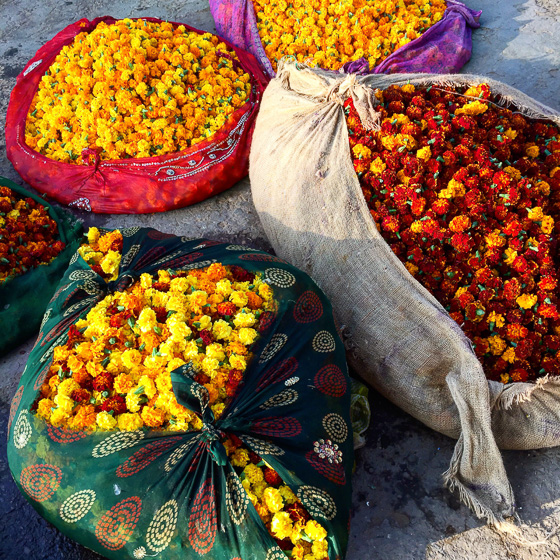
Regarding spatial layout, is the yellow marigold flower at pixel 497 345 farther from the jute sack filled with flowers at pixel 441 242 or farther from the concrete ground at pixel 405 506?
the concrete ground at pixel 405 506

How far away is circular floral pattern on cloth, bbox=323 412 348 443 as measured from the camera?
187cm

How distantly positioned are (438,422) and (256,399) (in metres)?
0.86

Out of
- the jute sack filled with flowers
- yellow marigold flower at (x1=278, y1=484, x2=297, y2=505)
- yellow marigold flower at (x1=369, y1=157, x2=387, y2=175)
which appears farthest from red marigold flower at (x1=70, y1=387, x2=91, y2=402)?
yellow marigold flower at (x1=369, y1=157, x2=387, y2=175)

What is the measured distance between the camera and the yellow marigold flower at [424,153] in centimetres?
237

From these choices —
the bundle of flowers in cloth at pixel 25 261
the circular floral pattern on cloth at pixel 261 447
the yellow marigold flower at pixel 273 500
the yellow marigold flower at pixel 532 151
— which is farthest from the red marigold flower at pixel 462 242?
the bundle of flowers in cloth at pixel 25 261

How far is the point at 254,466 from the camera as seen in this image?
1.71 metres

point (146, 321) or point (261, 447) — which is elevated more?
point (146, 321)

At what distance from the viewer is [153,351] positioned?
1.90 meters

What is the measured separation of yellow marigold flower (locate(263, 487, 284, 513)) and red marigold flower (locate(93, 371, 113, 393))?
68cm

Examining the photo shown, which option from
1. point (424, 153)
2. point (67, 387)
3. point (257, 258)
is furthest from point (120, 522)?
point (424, 153)

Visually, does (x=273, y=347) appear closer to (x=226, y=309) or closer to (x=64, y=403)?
(x=226, y=309)

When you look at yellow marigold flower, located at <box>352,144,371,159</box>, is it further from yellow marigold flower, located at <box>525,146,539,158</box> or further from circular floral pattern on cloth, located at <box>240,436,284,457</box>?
circular floral pattern on cloth, located at <box>240,436,284,457</box>

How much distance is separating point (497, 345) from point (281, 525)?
118 centimetres

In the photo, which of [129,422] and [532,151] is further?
[532,151]
